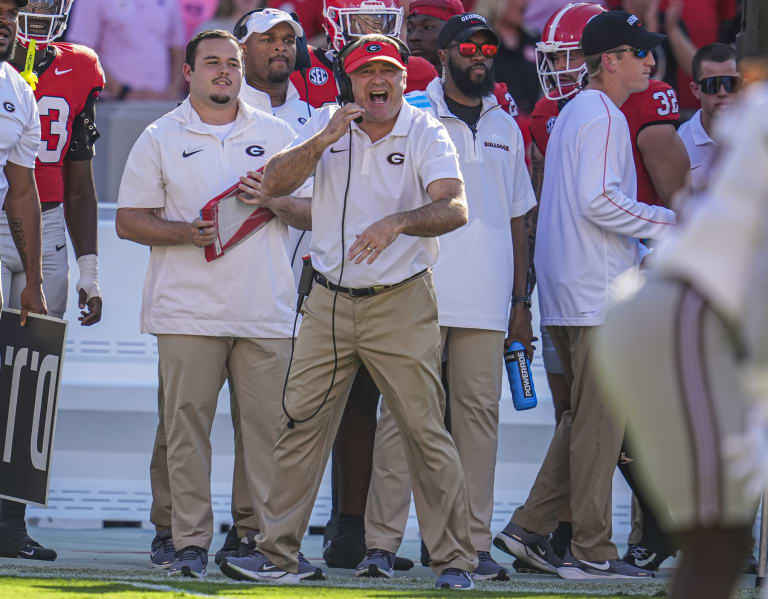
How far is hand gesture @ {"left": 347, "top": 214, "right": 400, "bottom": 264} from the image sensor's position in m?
4.98

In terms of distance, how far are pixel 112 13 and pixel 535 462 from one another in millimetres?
4153

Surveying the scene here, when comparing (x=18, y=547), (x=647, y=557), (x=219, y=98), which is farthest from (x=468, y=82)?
(x=18, y=547)

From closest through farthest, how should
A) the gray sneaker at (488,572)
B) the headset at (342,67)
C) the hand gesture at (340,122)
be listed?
1. the hand gesture at (340,122)
2. the headset at (342,67)
3. the gray sneaker at (488,572)

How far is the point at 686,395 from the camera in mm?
2314

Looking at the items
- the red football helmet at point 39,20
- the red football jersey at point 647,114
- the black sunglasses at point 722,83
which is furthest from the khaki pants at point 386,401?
the black sunglasses at point 722,83

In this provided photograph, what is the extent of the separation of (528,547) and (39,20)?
10.0 feet

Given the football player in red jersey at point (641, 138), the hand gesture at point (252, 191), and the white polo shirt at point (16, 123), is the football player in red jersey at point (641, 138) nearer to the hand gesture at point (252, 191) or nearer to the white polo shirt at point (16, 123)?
the hand gesture at point (252, 191)

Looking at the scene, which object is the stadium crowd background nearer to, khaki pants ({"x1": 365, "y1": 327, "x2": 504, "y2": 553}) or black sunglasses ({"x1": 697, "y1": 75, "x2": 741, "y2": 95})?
black sunglasses ({"x1": 697, "y1": 75, "x2": 741, "y2": 95})

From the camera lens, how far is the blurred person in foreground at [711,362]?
2.23 meters

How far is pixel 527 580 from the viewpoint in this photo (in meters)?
5.89

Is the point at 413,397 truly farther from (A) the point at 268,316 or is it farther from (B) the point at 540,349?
(B) the point at 540,349

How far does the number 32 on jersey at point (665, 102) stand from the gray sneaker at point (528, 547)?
6.16ft

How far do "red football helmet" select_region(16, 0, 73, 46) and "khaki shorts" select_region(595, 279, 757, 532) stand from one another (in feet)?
14.8

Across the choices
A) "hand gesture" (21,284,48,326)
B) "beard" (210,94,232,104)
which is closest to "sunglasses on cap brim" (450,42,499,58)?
"beard" (210,94,232,104)
